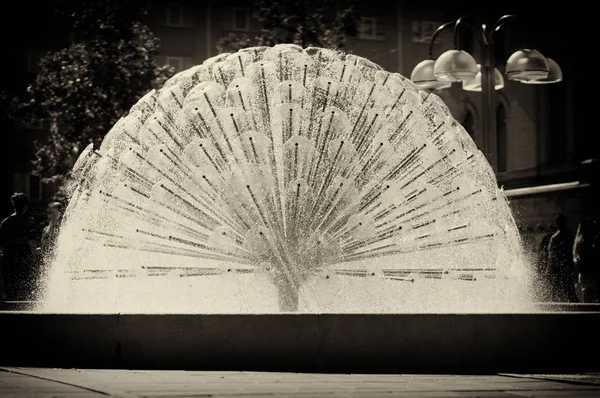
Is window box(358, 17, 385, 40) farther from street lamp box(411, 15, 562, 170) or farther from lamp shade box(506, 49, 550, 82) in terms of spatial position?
→ lamp shade box(506, 49, 550, 82)

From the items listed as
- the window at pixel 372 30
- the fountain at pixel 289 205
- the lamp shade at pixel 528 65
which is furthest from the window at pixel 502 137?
the fountain at pixel 289 205

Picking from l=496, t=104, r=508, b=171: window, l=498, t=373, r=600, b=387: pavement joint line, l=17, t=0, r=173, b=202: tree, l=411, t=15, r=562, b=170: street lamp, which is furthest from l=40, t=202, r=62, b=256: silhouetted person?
l=496, t=104, r=508, b=171: window

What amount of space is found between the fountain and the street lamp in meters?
4.45

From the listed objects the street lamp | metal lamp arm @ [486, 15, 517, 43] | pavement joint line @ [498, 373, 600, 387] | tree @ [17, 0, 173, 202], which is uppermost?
tree @ [17, 0, 173, 202]

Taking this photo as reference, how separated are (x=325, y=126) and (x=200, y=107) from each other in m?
1.17

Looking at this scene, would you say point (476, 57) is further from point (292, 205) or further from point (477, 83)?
point (292, 205)

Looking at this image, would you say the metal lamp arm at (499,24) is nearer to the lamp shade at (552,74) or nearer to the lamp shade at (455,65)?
the lamp shade at (552,74)

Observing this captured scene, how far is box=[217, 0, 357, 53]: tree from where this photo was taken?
28.5 meters

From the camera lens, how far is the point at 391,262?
1099cm

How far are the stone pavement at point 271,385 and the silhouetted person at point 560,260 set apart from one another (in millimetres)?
6060

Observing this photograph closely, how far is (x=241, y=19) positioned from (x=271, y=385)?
152 feet

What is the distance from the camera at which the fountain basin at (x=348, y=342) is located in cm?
858

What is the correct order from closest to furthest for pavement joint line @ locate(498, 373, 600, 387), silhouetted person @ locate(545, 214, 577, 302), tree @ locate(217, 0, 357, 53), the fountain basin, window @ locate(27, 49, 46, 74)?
pavement joint line @ locate(498, 373, 600, 387)
the fountain basin
silhouetted person @ locate(545, 214, 577, 302)
tree @ locate(217, 0, 357, 53)
window @ locate(27, 49, 46, 74)

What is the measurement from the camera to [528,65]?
1589cm
